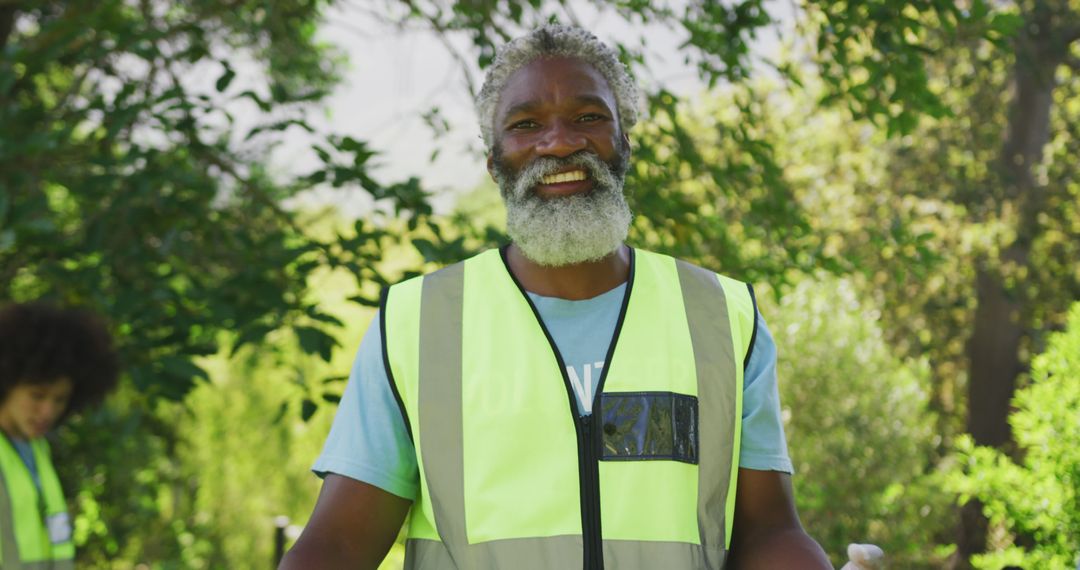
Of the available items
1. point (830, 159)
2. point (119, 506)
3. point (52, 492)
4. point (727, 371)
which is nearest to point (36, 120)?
point (52, 492)

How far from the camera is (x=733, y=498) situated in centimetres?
190

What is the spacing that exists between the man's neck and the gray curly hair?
0.27 metres

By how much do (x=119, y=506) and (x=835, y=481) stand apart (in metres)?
6.51

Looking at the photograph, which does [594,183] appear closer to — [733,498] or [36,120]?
[733,498]

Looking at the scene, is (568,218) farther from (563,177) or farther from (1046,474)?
(1046,474)

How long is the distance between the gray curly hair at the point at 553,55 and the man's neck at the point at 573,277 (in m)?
0.27

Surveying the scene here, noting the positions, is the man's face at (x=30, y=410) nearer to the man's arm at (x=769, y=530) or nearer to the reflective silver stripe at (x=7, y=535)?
the reflective silver stripe at (x=7, y=535)

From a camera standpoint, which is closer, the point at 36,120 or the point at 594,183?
the point at 594,183

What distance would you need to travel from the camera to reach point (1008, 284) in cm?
1145

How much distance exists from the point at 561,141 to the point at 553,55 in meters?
0.18

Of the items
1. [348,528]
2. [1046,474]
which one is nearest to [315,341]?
[348,528]

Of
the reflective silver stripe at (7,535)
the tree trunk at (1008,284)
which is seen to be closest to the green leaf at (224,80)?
the reflective silver stripe at (7,535)

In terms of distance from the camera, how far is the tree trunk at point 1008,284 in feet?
36.8

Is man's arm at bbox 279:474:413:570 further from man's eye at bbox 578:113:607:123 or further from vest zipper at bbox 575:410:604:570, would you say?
man's eye at bbox 578:113:607:123
